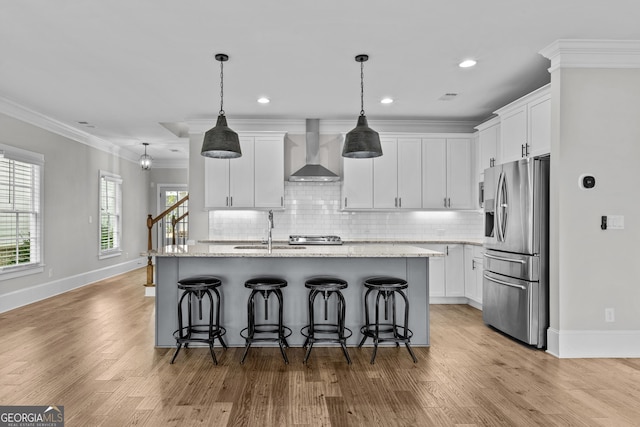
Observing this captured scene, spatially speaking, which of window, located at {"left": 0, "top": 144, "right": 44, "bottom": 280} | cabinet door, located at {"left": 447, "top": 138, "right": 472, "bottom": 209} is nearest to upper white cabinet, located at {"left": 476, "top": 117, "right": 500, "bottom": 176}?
cabinet door, located at {"left": 447, "top": 138, "right": 472, "bottom": 209}

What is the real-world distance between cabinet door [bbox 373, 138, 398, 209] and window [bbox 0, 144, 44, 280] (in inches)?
193

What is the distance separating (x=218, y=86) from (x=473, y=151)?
12.4 feet

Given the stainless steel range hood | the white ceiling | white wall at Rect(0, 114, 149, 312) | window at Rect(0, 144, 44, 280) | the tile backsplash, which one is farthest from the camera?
the tile backsplash

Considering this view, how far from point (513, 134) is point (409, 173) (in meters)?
1.80

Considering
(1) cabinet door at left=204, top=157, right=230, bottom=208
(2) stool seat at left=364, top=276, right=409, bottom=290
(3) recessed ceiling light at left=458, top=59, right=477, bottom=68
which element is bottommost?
(2) stool seat at left=364, top=276, right=409, bottom=290

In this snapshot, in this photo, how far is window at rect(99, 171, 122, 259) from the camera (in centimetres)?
795

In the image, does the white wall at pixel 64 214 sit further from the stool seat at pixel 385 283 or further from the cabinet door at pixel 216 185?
the stool seat at pixel 385 283

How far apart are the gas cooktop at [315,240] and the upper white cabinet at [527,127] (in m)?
2.46

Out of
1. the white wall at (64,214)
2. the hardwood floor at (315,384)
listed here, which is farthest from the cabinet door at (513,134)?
the white wall at (64,214)

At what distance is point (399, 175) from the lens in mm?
6105

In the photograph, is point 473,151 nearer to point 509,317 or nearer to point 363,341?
point 509,317

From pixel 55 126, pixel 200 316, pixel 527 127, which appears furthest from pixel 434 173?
pixel 55 126

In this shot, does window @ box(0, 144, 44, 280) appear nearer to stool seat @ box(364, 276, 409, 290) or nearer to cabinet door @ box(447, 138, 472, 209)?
stool seat @ box(364, 276, 409, 290)

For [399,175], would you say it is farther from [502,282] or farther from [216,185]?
[216,185]
